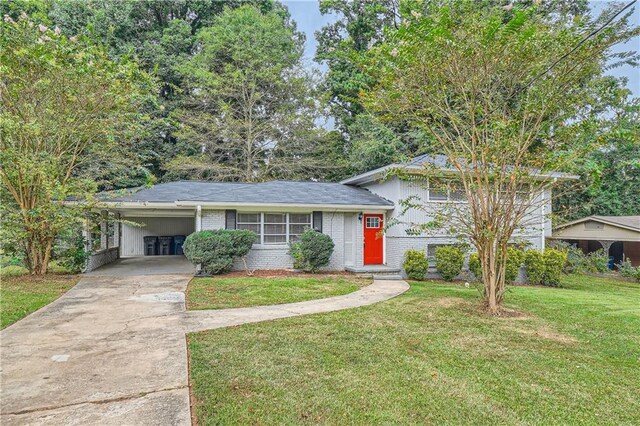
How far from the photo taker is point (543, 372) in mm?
4285

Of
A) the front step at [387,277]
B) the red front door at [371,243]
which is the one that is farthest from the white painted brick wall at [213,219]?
the front step at [387,277]

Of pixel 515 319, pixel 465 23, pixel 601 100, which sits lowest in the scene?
pixel 515 319

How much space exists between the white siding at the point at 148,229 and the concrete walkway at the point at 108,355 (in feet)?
34.2

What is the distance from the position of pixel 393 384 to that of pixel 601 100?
699 centimetres

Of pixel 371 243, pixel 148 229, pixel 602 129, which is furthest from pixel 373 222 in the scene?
pixel 148 229

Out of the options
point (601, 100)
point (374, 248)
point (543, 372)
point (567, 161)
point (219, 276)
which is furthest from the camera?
point (374, 248)

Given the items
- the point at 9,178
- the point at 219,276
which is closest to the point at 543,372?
the point at 219,276

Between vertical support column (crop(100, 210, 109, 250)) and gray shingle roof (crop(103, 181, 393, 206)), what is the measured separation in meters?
0.72

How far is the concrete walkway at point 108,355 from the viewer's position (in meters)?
3.31

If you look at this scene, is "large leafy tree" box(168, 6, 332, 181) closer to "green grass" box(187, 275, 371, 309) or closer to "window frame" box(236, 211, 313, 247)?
"window frame" box(236, 211, 313, 247)

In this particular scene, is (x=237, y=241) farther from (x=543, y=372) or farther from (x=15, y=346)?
(x=543, y=372)

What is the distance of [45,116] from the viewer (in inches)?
402

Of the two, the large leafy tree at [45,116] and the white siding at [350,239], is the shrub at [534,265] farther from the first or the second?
the large leafy tree at [45,116]

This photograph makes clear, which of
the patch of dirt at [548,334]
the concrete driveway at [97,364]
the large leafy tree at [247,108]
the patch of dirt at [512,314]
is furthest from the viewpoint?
the large leafy tree at [247,108]
